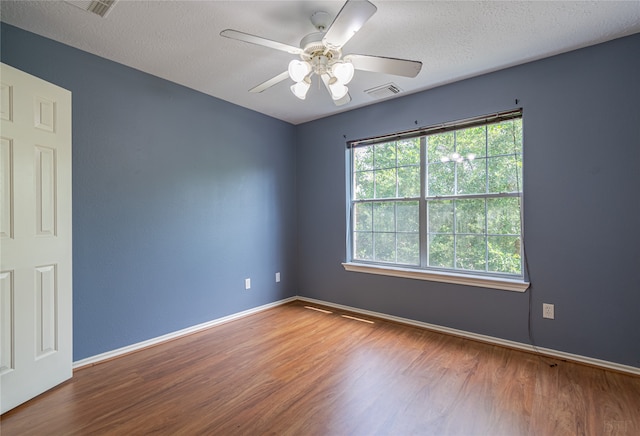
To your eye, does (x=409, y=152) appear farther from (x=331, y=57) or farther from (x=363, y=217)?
(x=331, y=57)

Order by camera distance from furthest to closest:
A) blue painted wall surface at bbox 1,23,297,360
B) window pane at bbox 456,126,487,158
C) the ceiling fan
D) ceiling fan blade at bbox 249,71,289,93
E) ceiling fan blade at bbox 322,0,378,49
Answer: window pane at bbox 456,126,487,158 < blue painted wall surface at bbox 1,23,297,360 < ceiling fan blade at bbox 249,71,289,93 < the ceiling fan < ceiling fan blade at bbox 322,0,378,49

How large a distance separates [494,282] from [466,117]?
1.55 meters

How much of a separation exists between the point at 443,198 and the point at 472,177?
0.33 metres

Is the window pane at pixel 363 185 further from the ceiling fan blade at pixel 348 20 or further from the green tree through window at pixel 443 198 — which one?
the ceiling fan blade at pixel 348 20

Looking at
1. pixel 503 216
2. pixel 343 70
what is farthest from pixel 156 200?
pixel 503 216

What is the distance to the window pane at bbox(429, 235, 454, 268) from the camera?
3070 mm

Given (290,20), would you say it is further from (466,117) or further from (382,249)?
(382,249)

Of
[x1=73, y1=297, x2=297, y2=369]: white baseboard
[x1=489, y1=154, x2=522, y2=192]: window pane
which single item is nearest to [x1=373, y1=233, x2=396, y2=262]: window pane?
[x1=489, y1=154, x2=522, y2=192]: window pane

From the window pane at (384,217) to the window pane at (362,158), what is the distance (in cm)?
49

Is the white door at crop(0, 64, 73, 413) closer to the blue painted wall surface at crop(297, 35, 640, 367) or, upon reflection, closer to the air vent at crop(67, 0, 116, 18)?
the air vent at crop(67, 0, 116, 18)

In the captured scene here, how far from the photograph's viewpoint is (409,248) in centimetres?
333

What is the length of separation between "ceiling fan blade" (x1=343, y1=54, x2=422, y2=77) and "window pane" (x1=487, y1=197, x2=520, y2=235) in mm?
1602

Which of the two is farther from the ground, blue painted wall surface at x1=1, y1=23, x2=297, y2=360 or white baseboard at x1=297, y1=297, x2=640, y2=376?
blue painted wall surface at x1=1, y1=23, x2=297, y2=360

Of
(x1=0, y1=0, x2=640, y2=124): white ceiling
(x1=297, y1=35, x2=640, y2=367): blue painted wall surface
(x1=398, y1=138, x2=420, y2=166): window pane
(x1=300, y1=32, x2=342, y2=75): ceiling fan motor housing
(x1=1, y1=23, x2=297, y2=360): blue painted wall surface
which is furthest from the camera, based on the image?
(x1=398, y1=138, x2=420, y2=166): window pane
